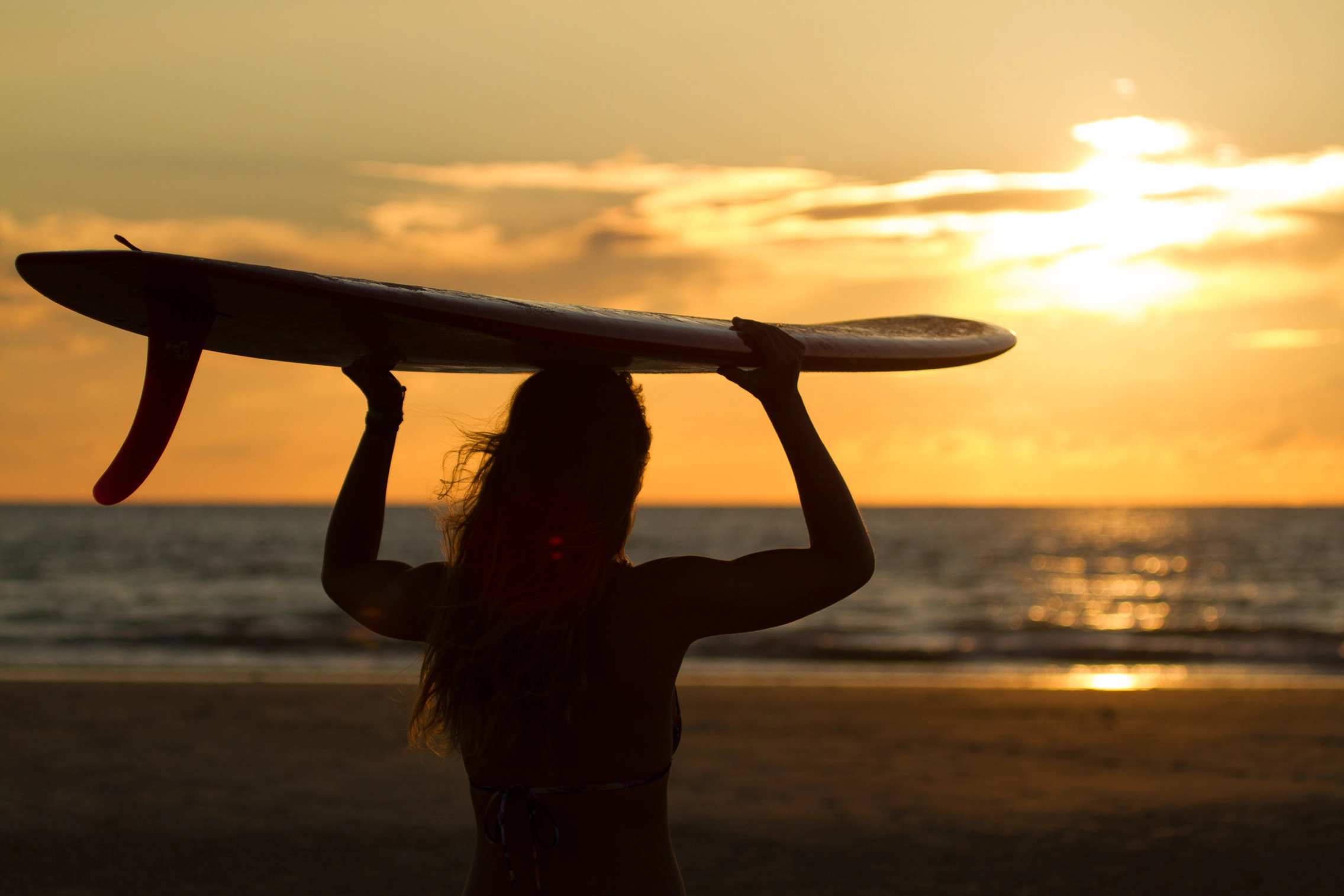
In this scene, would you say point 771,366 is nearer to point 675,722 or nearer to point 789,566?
point 789,566

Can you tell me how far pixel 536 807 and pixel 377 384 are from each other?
0.87 metres

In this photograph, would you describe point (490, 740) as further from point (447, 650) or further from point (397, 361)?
point (397, 361)

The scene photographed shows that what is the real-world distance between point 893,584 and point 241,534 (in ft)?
137

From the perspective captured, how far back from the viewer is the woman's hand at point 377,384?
6.98ft

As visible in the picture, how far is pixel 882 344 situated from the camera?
2.61 meters

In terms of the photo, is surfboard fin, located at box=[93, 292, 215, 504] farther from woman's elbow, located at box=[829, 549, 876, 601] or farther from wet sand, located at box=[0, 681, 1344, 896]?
wet sand, located at box=[0, 681, 1344, 896]

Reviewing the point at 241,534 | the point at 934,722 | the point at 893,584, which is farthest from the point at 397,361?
the point at 241,534

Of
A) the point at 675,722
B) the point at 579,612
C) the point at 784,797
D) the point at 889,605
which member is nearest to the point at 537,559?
the point at 579,612

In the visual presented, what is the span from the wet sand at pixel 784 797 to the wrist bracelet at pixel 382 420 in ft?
13.5

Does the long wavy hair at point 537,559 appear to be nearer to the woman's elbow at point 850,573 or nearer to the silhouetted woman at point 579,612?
the silhouetted woman at point 579,612

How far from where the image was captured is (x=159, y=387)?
6.27 ft

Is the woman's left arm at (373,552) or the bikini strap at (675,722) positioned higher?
the woman's left arm at (373,552)

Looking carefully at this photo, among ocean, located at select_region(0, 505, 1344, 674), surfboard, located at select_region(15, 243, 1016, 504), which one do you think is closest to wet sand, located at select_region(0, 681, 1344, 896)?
ocean, located at select_region(0, 505, 1344, 674)

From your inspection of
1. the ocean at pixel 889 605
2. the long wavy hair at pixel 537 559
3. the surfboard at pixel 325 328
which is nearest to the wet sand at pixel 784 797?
Answer: the ocean at pixel 889 605
